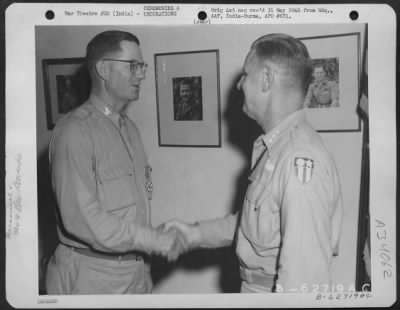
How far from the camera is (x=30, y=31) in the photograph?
0.89 meters

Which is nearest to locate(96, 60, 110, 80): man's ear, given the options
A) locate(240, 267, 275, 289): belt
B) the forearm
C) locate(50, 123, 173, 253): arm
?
locate(50, 123, 173, 253): arm

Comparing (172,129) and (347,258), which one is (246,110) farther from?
(347,258)

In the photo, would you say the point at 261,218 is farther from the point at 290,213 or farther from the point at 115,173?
the point at 115,173

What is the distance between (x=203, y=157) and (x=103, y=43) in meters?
0.30

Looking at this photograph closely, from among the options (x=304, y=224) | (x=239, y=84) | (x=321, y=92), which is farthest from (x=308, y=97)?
(x=304, y=224)

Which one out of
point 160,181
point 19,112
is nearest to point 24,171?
point 19,112

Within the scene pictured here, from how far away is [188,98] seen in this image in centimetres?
89

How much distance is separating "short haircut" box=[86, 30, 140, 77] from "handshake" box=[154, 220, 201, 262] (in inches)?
13.5

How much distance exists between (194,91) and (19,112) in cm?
34

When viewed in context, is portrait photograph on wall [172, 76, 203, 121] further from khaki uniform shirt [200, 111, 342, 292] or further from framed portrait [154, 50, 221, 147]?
khaki uniform shirt [200, 111, 342, 292]

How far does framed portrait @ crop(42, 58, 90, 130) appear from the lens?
88 centimetres

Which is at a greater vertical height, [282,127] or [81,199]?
[282,127]

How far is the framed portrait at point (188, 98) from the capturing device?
0.89m

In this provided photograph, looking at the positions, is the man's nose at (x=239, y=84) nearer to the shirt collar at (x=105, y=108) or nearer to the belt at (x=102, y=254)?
the shirt collar at (x=105, y=108)
